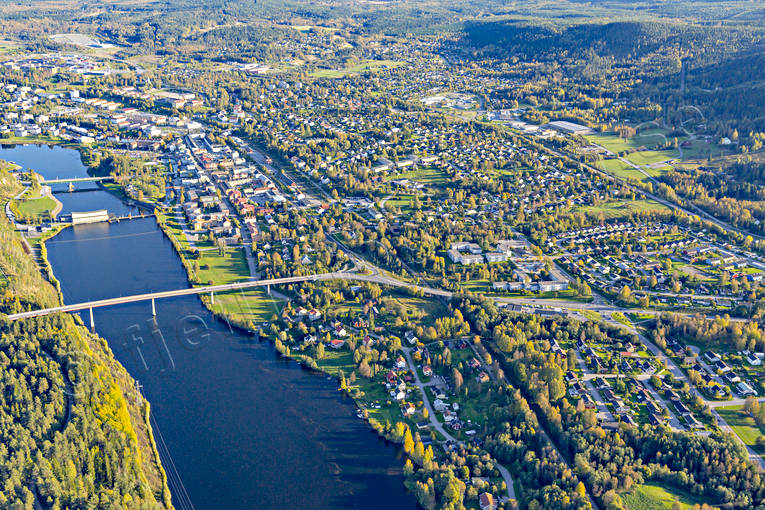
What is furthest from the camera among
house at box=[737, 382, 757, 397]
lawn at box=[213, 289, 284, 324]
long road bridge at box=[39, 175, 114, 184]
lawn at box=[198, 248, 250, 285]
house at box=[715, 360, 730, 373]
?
long road bridge at box=[39, 175, 114, 184]

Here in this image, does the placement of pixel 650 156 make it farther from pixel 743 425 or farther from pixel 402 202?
pixel 743 425

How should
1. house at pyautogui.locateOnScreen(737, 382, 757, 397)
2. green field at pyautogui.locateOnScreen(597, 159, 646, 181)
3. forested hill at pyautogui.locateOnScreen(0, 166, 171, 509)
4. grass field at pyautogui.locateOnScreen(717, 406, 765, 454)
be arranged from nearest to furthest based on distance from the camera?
forested hill at pyautogui.locateOnScreen(0, 166, 171, 509) → grass field at pyautogui.locateOnScreen(717, 406, 765, 454) → house at pyautogui.locateOnScreen(737, 382, 757, 397) → green field at pyautogui.locateOnScreen(597, 159, 646, 181)

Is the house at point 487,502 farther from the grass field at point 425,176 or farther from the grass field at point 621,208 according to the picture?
the grass field at point 425,176

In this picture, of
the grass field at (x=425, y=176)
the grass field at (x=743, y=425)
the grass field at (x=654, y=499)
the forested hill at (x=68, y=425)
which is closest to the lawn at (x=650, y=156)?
the grass field at (x=425, y=176)

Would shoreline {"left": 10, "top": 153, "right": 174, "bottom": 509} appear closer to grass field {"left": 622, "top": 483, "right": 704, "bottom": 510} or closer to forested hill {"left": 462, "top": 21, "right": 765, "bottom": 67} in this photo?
grass field {"left": 622, "top": 483, "right": 704, "bottom": 510}

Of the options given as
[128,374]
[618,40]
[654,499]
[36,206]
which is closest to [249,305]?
[128,374]

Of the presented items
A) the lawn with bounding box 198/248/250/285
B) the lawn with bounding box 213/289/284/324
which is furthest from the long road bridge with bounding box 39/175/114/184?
the lawn with bounding box 213/289/284/324

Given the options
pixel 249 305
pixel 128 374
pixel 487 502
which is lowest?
pixel 487 502
